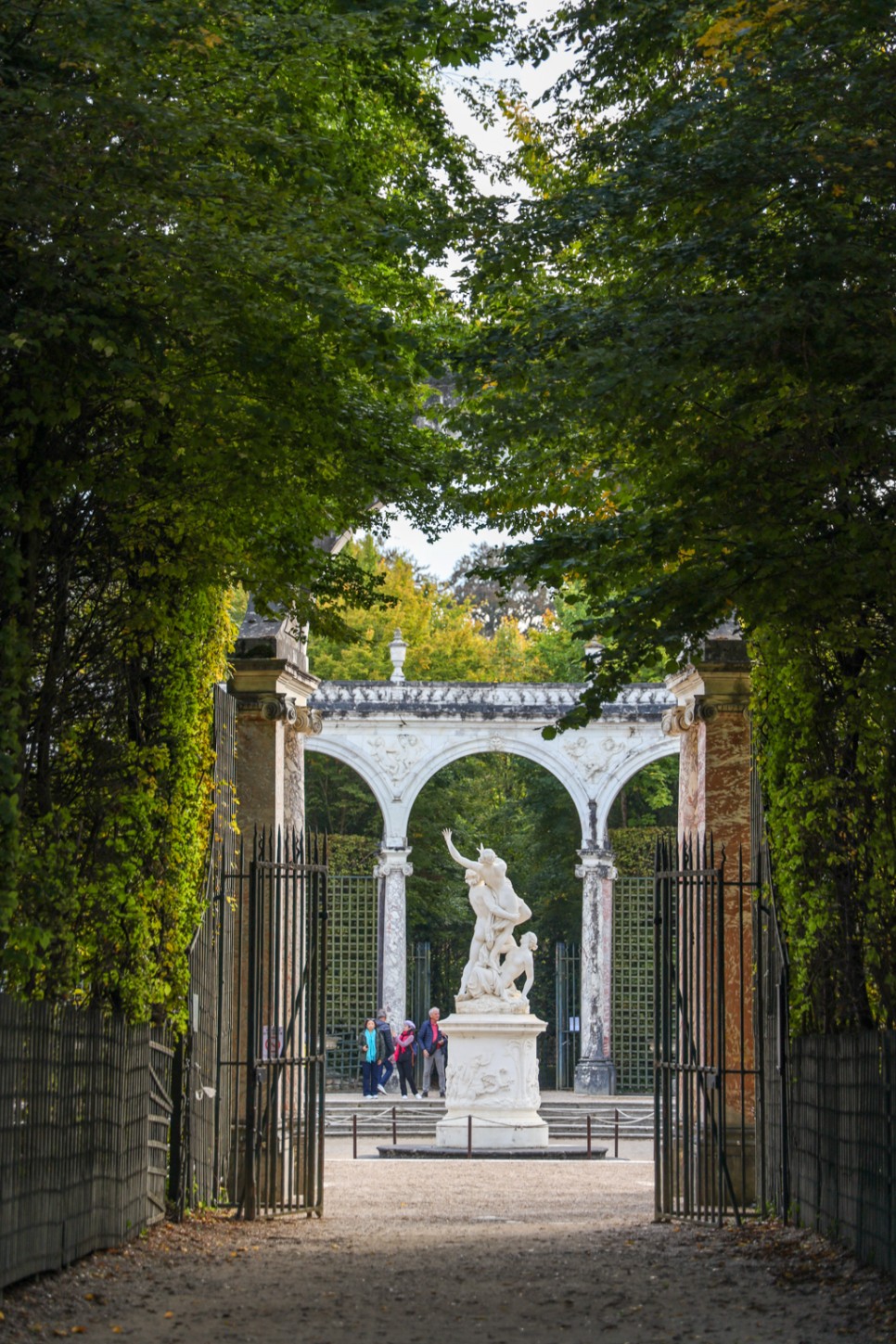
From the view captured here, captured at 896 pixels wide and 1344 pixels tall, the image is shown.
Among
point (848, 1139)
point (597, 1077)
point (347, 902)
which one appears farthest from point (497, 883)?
point (347, 902)

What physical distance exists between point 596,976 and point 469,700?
5.15 m

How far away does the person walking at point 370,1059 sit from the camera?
25.4m

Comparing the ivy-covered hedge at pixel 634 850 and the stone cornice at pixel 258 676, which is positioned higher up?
the stone cornice at pixel 258 676

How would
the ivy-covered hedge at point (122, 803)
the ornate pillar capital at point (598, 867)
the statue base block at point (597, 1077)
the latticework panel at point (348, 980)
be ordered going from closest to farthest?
the ivy-covered hedge at point (122, 803) < the statue base block at point (597, 1077) < the latticework panel at point (348, 980) < the ornate pillar capital at point (598, 867)

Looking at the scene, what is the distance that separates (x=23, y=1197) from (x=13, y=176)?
399cm

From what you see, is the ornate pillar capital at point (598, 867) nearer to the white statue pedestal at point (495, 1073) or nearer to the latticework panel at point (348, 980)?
the latticework panel at point (348, 980)

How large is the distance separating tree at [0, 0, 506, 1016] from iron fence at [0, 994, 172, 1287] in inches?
14.4

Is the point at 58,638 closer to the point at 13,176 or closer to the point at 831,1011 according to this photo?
the point at 13,176

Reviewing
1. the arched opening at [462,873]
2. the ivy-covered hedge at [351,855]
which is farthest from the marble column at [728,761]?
the arched opening at [462,873]

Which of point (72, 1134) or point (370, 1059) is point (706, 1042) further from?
point (370, 1059)

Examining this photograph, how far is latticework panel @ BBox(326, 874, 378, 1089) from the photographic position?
99.2 ft

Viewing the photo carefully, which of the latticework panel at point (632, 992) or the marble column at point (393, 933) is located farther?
the latticework panel at point (632, 992)

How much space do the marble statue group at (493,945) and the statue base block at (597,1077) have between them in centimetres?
955

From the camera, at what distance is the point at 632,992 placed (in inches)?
1222
